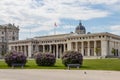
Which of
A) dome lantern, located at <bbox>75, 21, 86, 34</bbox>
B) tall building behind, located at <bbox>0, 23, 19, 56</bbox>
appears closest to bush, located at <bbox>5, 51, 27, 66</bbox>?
dome lantern, located at <bbox>75, 21, 86, 34</bbox>

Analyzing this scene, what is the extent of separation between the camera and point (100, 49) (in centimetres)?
10125

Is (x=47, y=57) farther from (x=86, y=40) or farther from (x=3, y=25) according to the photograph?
(x=3, y=25)

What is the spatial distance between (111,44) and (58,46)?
26.2 m

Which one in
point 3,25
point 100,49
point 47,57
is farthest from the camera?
point 3,25

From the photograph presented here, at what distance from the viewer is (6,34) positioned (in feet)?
457

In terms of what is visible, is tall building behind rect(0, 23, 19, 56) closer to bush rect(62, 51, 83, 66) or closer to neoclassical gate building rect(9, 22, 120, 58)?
neoclassical gate building rect(9, 22, 120, 58)

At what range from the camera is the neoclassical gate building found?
99.4 meters

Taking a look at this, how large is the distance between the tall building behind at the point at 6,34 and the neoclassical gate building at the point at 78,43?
4120 millimetres

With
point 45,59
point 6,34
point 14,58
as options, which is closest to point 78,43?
point 6,34

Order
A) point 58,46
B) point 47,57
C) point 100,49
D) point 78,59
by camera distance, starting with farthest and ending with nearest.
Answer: point 58,46
point 100,49
point 47,57
point 78,59

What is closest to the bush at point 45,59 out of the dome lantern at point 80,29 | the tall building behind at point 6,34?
the dome lantern at point 80,29
